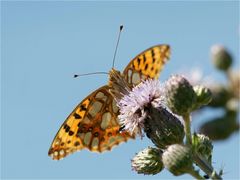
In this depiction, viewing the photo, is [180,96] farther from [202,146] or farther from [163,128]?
[202,146]

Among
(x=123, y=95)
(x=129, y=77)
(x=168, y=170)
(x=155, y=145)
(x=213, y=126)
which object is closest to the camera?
(x=168, y=170)

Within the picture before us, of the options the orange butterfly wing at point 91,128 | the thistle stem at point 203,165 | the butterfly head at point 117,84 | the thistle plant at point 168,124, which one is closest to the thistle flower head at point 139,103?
the thistle plant at point 168,124

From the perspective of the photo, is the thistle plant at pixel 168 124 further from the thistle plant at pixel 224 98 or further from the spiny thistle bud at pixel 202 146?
the thistle plant at pixel 224 98

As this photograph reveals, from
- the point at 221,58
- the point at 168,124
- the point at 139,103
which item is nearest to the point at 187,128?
the point at 168,124

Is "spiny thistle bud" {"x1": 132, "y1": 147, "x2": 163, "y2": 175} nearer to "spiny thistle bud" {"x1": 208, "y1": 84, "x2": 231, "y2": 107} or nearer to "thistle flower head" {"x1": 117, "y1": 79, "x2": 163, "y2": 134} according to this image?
"thistle flower head" {"x1": 117, "y1": 79, "x2": 163, "y2": 134}

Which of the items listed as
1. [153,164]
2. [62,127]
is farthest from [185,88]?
[62,127]

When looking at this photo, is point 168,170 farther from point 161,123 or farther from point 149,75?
point 149,75

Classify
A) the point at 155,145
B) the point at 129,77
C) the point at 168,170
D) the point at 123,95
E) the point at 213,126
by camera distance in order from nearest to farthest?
the point at 168,170 → the point at 155,145 → the point at 123,95 → the point at 129,77 → the point at 213,126
